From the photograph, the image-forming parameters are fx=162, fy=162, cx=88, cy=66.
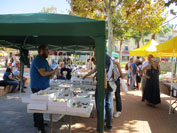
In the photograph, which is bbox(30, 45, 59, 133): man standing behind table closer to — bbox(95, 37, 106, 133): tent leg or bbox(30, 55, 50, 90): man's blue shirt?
bbox(30, 55, 50, 90): man's blue shirt

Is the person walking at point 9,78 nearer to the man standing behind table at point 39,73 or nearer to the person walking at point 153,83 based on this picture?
the man standing behind table at point 39,73

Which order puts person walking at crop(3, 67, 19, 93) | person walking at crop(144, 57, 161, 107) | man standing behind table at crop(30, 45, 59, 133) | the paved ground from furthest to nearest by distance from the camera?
person walking at crop(3, 67, 19, 93) → person walking at crop(144, 57, 161, 107) → the paved ground → man standing behind table at crop(30, 45, 59, 133)

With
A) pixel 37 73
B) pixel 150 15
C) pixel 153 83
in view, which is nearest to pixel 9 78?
pixel 37 73

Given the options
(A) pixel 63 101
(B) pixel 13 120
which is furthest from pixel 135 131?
(B) pixel 13 120

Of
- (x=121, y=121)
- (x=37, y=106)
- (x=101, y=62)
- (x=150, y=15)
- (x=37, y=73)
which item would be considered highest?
(x=150, y=15)

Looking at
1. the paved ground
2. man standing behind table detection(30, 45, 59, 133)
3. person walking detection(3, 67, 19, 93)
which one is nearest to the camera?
man standing behind table detection(30, 45, 59, 133)

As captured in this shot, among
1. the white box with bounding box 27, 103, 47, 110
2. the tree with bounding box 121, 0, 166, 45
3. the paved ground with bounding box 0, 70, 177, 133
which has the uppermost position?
the tree with bounding box 121, 0, 166, 45

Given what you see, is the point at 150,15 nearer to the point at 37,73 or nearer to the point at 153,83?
the point at 153,83

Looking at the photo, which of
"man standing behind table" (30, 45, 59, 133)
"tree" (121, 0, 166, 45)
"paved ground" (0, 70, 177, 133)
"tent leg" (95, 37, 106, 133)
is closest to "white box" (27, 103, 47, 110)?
"man standing behind table" (30, 45, 59, 133)

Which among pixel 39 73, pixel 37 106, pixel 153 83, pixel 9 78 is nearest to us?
pixel 37 106

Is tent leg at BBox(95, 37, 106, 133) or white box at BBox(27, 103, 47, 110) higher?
tent leg at BBox(95, 37, 106, 133)

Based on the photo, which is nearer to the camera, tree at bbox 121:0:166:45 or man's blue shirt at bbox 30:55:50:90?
man's blue shirt at bbox 30:55:50:90

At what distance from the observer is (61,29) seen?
8.26 ft

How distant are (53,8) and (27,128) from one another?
25.9 meters
